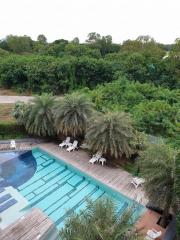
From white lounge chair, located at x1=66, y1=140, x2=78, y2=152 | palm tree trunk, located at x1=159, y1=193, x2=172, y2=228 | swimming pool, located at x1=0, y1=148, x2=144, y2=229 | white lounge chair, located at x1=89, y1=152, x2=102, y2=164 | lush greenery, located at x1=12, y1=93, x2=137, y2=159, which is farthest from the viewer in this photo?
white lounge chair, located at x1=66, y1=140, x2=78, y2=152

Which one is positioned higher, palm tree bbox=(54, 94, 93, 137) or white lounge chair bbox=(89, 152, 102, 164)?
palm tree bbox=(54, 94, 93, 137)

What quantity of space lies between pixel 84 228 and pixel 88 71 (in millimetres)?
24341

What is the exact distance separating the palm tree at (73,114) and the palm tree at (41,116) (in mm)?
720

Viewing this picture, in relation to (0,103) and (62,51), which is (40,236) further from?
(62,51)

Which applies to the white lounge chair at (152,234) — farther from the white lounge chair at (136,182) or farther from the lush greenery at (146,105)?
the lush greenery at (146,105)

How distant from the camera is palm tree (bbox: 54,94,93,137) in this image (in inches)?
583

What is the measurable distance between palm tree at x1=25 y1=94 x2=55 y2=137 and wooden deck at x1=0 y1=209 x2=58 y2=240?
8.34 m

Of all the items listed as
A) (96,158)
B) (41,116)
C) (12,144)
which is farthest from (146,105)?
(12,144)

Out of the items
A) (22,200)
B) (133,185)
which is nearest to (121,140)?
(133,185)

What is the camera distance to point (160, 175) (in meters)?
8.41

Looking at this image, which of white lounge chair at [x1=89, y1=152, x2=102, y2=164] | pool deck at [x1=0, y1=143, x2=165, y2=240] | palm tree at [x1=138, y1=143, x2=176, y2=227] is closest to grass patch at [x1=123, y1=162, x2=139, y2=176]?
pool deck at [x1=0, y1=143, x2=165, y2=240]

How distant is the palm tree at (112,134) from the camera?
1318 centimetres

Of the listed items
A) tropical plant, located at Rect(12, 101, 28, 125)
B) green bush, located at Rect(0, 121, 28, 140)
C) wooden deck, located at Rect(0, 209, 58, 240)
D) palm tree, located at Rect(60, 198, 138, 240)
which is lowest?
green bush, located at Rect(0, 121, 28, 140)

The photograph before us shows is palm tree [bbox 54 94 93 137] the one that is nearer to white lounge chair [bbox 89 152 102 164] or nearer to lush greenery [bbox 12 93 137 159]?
lush greenery [bbox 12 93 137 159]
